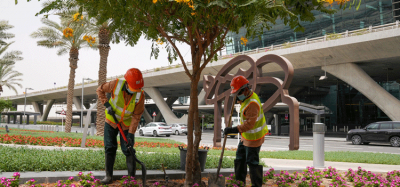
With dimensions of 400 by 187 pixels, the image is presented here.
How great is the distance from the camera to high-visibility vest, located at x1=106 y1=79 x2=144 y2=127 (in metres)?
4.55

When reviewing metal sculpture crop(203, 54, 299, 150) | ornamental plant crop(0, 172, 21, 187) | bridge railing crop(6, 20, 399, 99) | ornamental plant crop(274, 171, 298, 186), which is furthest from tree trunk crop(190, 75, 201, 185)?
bridge railing crop(6, 20, 399, 99)

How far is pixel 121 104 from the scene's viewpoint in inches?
180

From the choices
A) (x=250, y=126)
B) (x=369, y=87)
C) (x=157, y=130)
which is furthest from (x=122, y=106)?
(x=369, y=87)

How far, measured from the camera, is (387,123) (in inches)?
742

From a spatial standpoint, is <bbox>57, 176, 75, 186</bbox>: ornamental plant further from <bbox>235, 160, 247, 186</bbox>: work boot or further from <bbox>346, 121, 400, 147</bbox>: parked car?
<bbox>346, 121, 400, 147</bbox>: parked car

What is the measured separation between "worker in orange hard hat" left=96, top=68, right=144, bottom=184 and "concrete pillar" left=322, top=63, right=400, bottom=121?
2549 centimetres

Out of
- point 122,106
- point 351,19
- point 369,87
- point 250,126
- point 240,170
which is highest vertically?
point 351,19

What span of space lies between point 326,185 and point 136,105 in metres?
3.49

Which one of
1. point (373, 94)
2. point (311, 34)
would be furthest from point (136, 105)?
point (311, 34)

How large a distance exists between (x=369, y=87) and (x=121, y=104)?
2641 cm

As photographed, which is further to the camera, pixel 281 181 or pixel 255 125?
pixel 281 181

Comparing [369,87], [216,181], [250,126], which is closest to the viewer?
[250,126]

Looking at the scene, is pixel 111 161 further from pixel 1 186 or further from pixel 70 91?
pixel 70 91

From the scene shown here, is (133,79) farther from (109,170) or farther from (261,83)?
(261,83)
